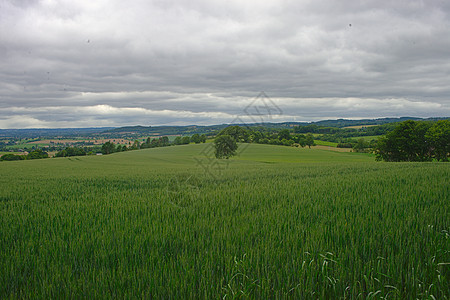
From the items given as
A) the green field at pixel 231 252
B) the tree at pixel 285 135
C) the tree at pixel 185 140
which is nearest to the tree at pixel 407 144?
the tree at pixel 285 135

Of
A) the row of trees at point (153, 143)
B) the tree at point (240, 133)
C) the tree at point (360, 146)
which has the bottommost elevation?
the tree at point (360, 146)

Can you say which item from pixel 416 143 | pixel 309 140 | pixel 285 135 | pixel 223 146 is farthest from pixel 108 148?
pixel 416 143

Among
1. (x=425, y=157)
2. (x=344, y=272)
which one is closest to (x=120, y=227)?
(x=344, y=272)

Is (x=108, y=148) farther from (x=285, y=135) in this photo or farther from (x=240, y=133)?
(x=240, y=133)

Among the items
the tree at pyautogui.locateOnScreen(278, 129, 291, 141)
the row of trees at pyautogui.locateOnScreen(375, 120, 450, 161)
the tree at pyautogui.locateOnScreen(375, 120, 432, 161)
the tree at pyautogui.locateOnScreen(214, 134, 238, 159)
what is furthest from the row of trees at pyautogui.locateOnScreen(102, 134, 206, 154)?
the row of trees at pyautogui.locateOnScreen(375, 120, 450, 161)

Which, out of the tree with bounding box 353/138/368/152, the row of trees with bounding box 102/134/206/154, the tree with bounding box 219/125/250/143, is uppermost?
the tree with bounding box 219/125/250/143

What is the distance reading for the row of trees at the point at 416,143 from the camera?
49906 millimetres

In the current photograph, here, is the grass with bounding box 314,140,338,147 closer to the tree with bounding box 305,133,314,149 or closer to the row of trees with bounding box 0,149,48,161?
the tree with bounding box 305,133,314,149

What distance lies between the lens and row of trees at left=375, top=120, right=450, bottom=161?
164 ft

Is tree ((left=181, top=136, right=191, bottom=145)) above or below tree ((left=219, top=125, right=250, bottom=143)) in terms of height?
below

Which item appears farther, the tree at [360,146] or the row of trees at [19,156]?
the tree at [360,146]

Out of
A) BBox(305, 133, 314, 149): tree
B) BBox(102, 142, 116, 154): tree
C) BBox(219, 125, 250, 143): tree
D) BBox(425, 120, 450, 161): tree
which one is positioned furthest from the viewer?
BBox(102, 142, 116, 154): tree

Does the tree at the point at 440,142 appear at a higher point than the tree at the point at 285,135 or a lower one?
lower

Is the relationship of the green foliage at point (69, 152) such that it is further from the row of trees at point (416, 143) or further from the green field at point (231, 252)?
the row of trees at point (416, 143)
